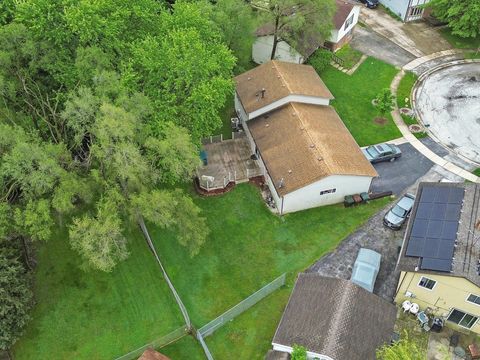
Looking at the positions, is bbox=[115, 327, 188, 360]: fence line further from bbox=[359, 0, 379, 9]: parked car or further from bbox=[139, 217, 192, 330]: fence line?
bbox=[359, 0, 379, 9]: parked car

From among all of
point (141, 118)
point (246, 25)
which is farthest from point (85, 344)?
point (246, 25)

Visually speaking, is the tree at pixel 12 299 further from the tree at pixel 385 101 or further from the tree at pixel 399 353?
the tree at pixel 385 101

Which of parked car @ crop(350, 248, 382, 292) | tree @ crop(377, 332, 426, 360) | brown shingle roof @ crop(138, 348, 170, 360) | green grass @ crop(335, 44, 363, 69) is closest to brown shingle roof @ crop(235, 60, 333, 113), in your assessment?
green grass @ crop(335, 44, 363, 69)

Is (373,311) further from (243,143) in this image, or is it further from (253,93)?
(253,93)

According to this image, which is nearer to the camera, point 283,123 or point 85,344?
point 85,344

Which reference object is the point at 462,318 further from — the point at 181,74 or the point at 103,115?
the point at 103,115

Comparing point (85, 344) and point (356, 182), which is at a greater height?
point (356, 182)

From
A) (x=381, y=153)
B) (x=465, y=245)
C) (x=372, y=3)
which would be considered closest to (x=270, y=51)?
(x=381, y=153)

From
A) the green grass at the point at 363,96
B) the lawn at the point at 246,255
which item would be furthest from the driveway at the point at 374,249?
the green grass at the point at 363,96

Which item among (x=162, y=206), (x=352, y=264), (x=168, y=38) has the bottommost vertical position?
(x=352, y=264)
